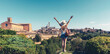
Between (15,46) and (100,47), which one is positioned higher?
(15,46)

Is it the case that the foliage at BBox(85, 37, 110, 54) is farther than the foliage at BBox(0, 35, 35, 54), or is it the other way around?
the foliage at BBox(85, 37, 110, 54)

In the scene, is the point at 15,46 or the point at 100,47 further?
the point at 100,47

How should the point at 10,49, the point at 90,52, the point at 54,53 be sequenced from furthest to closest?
the point at 54,53
the point at 90,52
the point at 10,49

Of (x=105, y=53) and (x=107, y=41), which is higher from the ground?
(x=107, y=41)

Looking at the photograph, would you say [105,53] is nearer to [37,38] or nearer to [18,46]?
[18,46]

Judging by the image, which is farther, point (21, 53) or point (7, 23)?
point (7, 23)

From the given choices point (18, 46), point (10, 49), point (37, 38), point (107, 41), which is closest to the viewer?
point (10, 49)

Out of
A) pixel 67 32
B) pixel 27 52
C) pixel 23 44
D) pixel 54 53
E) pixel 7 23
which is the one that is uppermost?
pixel 7 23

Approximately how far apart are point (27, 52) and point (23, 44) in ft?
7.51

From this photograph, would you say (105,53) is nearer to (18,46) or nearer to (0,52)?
(18,46)

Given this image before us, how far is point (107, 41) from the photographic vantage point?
26.7m

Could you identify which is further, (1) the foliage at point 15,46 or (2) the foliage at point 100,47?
(2) the foliage at point 100,47

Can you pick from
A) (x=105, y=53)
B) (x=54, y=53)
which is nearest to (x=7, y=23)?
(x=54, y=53)

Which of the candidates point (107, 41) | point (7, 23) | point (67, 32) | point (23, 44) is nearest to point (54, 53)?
point (23, 44)
